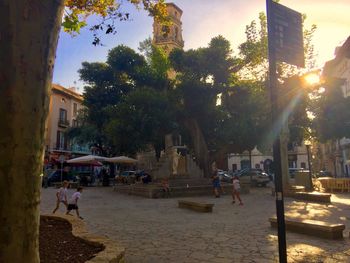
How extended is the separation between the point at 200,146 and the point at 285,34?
20764mm

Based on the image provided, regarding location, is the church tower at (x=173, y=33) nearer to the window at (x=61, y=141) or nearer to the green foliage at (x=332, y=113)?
the window at (x=61, y=141)

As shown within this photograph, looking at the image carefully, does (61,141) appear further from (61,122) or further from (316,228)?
(316,228)

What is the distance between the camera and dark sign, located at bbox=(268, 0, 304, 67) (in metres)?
4.62

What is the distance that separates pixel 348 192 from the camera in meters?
21.2

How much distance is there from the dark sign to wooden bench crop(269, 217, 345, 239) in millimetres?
4423

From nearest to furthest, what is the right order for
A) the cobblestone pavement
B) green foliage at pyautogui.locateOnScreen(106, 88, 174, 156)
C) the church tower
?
1. the cobblestone pavement
2. green foliage at pyautogui.locateOnScreen(106, 88, 174, 156)
3. the church tower

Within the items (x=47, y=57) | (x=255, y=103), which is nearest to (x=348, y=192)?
(x=255, y=103)

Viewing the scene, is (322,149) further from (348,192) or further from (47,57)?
(47,57)

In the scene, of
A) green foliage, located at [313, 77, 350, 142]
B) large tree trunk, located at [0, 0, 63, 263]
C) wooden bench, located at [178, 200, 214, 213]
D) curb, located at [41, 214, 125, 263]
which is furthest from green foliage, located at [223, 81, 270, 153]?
large tree trunk, located at [0, 0, 63, 263]

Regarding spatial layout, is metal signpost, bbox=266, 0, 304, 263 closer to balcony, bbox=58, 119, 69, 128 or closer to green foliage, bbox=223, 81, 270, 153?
green foliage, bbox=223, 81, 270, 153

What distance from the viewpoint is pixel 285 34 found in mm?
4684

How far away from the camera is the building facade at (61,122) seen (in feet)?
148

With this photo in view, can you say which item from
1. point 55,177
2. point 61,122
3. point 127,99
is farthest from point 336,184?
point 61,122

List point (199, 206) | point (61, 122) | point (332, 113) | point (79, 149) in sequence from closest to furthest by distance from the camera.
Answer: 1. point (199, 206)
2. point (332, 113)
3. point (61, 122)
4. point (79, 149)
